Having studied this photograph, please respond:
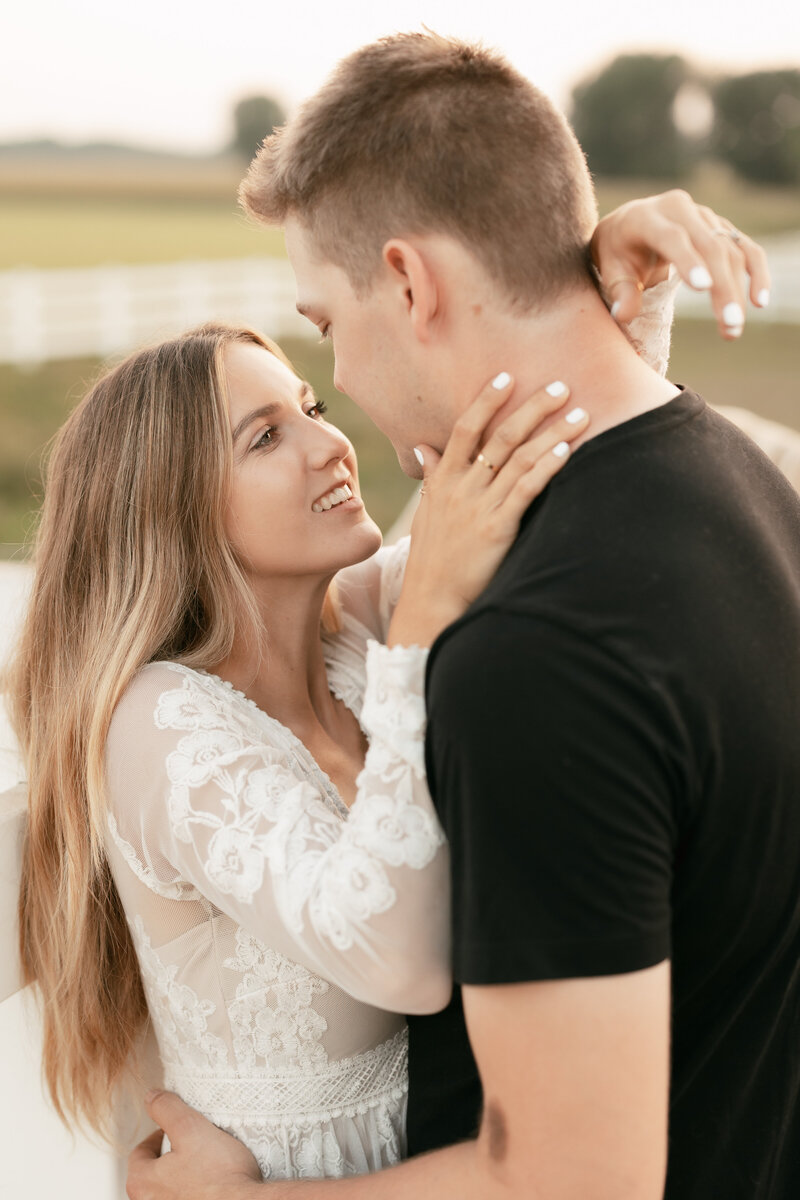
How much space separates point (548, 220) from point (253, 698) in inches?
36.9

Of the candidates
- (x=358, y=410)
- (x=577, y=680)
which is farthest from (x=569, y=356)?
(x=358, y=410)

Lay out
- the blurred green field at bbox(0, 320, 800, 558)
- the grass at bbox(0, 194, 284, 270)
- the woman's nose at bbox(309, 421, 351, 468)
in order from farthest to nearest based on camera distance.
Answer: the grass at bbox(0, 194, 284, 270) < the blurred green field at bbox(0, 320, 800, 558) < the woman's nose at bbox(309, 421, 351, 468)

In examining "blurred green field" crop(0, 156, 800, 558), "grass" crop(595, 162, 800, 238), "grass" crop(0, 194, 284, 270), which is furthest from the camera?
"grass" crop(0, 194, 284, 270)

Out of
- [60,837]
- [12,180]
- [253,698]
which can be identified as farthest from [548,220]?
[12,180]

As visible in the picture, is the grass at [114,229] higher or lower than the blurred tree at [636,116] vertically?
lower

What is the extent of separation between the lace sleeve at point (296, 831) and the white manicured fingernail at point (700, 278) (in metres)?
0.45

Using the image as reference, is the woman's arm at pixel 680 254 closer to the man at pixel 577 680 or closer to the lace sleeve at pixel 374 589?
the man at pixel 577 680

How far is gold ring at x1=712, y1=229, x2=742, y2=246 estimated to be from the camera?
115 cm

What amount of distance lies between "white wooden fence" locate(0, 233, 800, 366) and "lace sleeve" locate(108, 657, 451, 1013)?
30.8 feet

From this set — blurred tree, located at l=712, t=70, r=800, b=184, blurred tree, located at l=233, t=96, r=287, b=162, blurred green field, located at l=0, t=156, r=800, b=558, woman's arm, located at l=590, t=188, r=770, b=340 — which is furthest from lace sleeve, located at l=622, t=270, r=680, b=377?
blurred tree, located at l=233, t=96, r=287, b=162

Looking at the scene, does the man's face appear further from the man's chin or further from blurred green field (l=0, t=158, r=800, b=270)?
blurred green field (l=0, t=158, r=800, b=270)

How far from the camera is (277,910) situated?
1.24 m

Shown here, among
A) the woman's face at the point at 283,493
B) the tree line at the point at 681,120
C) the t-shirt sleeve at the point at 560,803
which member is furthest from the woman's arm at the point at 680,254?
the tree line at the point at 681,120

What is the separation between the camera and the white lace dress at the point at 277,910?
1.12 m
